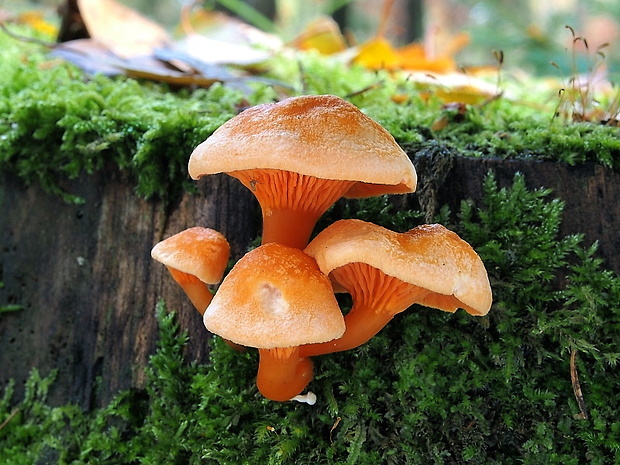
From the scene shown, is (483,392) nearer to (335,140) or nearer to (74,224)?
(335,140)

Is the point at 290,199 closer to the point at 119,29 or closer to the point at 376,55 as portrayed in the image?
the point at 119,29

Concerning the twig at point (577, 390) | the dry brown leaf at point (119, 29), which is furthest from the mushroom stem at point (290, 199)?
the dry brown leaf at point (119, 29)

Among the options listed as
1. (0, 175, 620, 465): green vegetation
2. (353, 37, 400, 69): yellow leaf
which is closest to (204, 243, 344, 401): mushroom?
(0, 175, 620, 465): green vegetation

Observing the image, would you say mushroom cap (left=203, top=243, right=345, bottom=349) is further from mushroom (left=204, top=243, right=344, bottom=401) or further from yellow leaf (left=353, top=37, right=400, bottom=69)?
yellow leaf (left=353, top=37, right=400, bottom=69)

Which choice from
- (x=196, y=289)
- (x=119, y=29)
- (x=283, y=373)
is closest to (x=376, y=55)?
(x=119, y=29)

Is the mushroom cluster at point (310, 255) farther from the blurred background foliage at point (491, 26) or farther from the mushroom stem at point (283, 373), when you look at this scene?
the blurred background foliage at point (491, 26)
